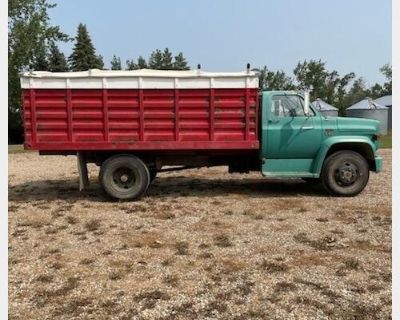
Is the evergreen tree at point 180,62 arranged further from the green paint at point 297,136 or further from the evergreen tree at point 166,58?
the green paint at point 297,136

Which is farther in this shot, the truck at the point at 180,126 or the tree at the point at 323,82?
the tree at the point at 323,82

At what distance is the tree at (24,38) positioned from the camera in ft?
124

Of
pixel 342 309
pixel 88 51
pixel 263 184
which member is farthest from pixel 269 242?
pixel 88 51

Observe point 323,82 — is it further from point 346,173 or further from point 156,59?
point 346,173

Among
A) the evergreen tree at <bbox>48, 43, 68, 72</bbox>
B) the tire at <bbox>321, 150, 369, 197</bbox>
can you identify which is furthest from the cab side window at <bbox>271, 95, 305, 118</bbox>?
the evergreen tree at <bbox>48, 43, 68, 72</bbox>

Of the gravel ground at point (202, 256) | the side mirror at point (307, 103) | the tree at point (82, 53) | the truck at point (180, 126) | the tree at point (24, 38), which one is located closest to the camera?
the gravel ground at point (202, 256)

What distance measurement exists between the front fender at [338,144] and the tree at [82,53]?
54580 millimetres

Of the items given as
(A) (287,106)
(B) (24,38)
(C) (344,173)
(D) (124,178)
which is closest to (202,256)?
(D) (124,178)

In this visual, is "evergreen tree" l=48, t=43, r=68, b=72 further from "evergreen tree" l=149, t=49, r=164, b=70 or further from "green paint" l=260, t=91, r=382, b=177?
"green paint" l=260, t=91, r=382, b=177

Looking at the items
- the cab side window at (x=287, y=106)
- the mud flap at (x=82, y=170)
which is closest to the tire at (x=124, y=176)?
the mud flap at (x=82, y=170)

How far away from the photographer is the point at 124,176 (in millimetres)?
8836

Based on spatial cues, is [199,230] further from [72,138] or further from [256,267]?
[72,138]

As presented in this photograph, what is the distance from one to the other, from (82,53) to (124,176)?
55.4 meters

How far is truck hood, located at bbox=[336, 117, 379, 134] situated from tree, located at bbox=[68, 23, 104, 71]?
5452 centimetres
